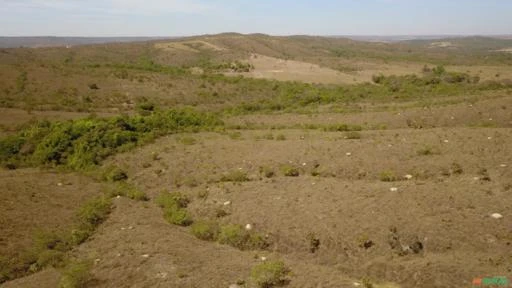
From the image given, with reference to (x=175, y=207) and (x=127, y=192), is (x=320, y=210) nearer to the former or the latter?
(x=175, y=207)

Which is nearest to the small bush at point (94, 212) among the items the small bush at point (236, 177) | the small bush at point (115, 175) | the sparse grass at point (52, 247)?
the sparse grass at point (52, 247)

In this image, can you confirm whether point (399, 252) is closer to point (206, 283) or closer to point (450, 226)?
point (450, 226)

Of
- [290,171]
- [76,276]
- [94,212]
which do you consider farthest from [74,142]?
[76,276]

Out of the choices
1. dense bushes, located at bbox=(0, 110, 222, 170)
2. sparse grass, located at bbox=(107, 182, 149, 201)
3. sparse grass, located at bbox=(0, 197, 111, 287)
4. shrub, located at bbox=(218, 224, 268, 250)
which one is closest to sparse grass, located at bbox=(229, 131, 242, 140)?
dense bushes, located at bbox=(0, 110, 222, 170)

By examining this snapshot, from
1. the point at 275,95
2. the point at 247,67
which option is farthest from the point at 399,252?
the point at 247,67

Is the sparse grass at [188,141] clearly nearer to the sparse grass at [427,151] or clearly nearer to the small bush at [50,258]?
the sparse grass at [427,151]

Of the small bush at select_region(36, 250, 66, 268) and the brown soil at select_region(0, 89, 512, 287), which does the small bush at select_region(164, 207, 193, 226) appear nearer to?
the brown soil at select_region(0, 89, 512, 287)
